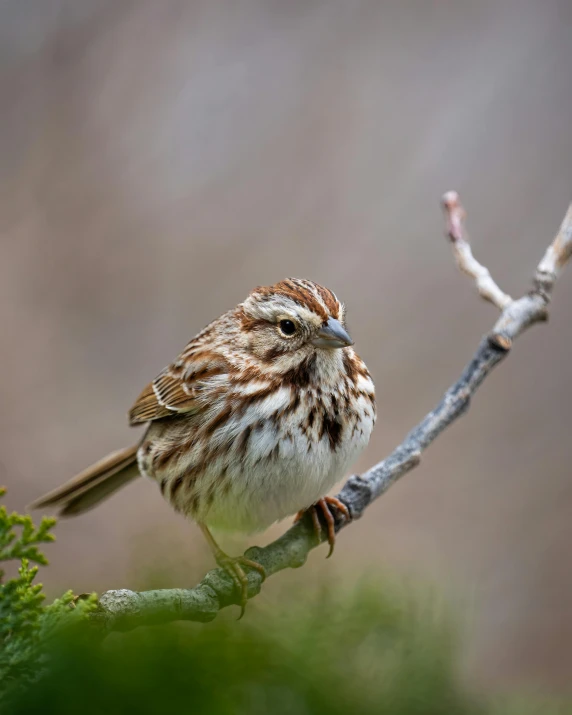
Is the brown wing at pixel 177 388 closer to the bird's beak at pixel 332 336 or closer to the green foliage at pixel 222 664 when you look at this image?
the bird's beak at pixel 332 336

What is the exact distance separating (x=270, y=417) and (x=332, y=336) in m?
0.36

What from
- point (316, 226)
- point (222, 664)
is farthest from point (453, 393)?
point (316, 226)

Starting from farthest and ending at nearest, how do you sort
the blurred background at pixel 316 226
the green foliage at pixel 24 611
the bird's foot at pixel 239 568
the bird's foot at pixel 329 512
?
the blurred background at pixel 316 226 → the bird's foot at pixel 329 512 → the bird's foot at pixel 239 568 → the green foliage at pixel 24 611

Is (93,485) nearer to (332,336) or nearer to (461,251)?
(332,336)

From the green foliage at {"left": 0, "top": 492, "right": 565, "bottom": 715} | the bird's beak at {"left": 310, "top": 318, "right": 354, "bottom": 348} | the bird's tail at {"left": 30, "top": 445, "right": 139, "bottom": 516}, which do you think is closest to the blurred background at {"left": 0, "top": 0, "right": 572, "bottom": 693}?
the bird's tail at {"left": 30, "top": 445, "right": 139, "bottom": 516}

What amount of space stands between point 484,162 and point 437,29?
1.16m

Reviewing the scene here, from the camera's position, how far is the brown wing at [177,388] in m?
3.33

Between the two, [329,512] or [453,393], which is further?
[329,512]

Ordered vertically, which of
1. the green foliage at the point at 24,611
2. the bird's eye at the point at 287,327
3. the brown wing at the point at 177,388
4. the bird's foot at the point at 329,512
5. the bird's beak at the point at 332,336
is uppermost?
the brown wing at the point at 177,388

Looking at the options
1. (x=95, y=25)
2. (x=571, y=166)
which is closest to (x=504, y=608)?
(x=571, y=166)

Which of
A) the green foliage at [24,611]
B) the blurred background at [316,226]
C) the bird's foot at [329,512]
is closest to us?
the green foliage at [24,611]

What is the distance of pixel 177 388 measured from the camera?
351cm

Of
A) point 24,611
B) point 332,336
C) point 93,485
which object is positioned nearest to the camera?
point 24,611

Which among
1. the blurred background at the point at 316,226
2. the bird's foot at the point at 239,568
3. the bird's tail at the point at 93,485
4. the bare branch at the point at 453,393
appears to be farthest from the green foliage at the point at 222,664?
the blurred background at the point at 316,226
